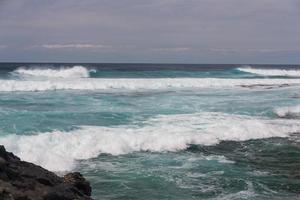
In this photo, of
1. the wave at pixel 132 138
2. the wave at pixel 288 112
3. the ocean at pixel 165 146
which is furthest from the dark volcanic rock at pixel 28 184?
the wave at pixel 288 112

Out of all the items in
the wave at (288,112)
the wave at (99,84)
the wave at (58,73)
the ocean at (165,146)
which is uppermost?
the wave at (58,73)

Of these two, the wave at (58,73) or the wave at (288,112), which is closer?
the wave at (288,112)

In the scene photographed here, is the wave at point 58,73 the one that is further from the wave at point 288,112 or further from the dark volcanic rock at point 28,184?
the dark volcanic rock at point 28,184

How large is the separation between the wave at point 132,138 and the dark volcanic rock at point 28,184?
673 centimetres

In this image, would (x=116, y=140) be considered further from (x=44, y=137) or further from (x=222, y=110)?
(x=222, y=110)

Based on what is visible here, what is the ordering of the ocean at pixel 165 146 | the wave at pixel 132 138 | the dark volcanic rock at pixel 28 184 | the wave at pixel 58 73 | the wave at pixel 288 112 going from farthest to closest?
the wave at pixel 58 73, the wave at pixel 288 112, the wave at pixel 132 138, the ocean at pixel 165 146, the dark volcanic rock at pixel 28 184

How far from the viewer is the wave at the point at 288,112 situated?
23.8 metres

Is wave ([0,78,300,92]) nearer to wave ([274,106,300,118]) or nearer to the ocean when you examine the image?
the ocean

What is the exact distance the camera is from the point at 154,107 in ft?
86.1

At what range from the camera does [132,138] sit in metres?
16.4

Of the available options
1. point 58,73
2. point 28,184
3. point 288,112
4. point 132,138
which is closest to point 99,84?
point 58,73

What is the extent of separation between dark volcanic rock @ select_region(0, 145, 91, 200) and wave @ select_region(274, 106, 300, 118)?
61.7ft

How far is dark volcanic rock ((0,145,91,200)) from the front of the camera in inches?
217

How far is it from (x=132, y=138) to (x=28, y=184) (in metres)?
10.6
